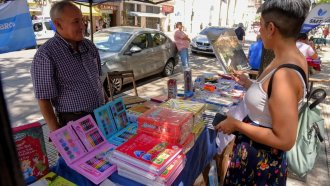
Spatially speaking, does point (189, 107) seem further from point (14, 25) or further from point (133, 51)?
point (133, 51)

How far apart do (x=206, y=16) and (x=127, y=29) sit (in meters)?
37.2

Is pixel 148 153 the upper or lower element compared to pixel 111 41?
lower

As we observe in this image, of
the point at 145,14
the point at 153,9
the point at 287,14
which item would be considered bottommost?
the point at 287,14

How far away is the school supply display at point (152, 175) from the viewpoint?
1433mm

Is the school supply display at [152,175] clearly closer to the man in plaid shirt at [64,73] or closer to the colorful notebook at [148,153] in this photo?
the colorful notebook at [148,153]

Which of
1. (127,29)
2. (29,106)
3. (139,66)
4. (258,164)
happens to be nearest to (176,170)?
(258,164)

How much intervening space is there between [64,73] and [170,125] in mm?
1011

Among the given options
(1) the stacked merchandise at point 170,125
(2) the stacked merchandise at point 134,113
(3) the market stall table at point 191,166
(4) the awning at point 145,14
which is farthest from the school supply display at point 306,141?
(4) the awning at point 145,14

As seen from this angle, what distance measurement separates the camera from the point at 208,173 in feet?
7.72

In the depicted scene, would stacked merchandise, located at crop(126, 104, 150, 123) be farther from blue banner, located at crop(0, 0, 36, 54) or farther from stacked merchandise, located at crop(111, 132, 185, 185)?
blue banner, located at crop(0, 0, 36, 54)

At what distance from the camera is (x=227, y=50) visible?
304cm

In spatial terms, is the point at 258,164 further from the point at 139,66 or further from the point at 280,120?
the point at 139,66

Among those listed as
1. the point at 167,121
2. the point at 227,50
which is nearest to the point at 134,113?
the point at 167,121

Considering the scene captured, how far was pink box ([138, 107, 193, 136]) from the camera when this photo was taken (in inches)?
65.6
